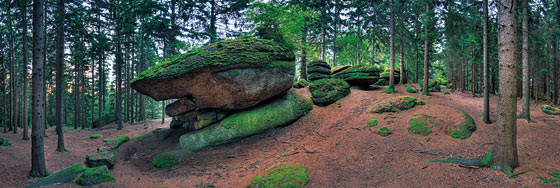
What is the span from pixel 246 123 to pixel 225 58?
3.15 meters

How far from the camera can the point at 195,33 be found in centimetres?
1773

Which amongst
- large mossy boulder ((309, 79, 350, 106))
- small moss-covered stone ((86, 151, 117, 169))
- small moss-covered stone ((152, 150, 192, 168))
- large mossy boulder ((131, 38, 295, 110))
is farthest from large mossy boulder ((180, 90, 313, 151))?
small moss-covered stone ((86, 151, 117, 169))

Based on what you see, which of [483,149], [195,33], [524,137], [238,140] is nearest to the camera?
[483,149]

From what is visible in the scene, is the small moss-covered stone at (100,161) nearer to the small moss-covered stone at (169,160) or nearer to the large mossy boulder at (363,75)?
the small moss-covered stone at (169,160)

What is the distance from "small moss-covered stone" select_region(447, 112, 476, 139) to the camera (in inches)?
281

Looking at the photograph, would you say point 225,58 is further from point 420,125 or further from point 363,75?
point 363,75

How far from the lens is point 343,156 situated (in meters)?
7.07

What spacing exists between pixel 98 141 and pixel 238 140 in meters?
9.93

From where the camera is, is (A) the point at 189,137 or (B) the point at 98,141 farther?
(B) the point at 98,141

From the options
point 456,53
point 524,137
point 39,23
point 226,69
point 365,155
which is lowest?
point 365,155

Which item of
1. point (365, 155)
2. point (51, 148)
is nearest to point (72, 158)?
point (51, 148)

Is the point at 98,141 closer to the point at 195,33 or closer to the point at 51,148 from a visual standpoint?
the point at 51,148

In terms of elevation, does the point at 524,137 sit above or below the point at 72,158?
above

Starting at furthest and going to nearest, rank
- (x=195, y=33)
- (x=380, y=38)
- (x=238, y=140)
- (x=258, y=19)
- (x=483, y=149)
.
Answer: (x=195, y=33)
(x=380, y=38)
(x=258, y=19)
(x=238, y=140)
(x=483, y=149)
